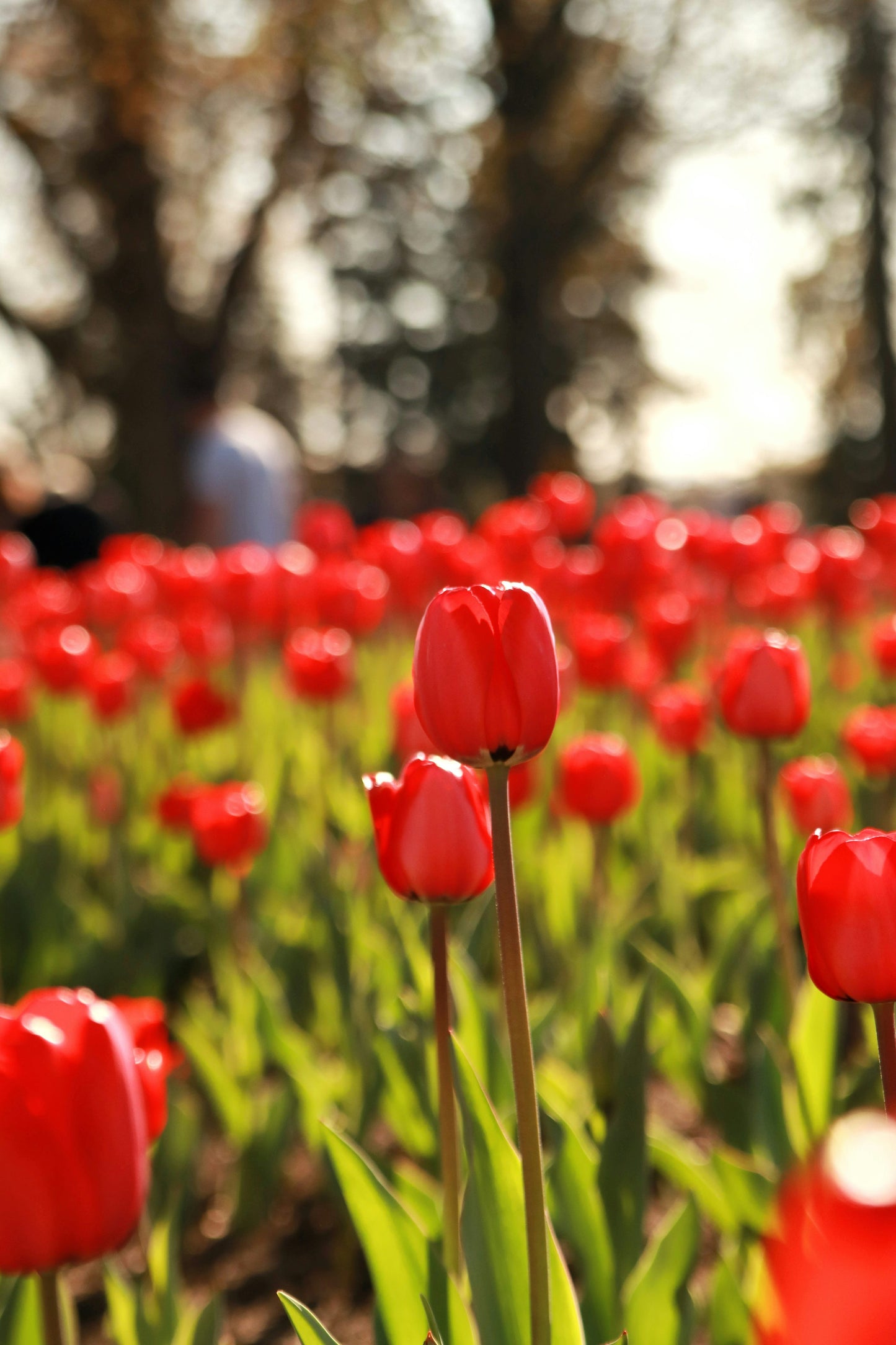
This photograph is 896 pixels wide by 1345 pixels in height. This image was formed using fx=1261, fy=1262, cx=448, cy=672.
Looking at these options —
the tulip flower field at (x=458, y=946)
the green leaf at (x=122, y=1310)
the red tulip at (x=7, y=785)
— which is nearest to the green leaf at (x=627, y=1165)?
the tulip flower field at (x=458, y=946)

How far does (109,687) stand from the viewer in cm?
330

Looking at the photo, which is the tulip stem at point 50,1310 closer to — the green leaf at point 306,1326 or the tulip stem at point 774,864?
the green leaf at point 306,1326

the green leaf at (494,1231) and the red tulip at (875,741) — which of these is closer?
the green leaf at (494,1231)

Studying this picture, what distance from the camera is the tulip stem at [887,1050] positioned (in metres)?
0.90

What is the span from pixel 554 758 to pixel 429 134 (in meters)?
13.4

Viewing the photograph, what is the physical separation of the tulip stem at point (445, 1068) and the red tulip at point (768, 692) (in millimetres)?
759

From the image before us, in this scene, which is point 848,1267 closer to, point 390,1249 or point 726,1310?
point 390,1249

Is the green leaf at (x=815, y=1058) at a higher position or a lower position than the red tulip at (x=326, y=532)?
higher

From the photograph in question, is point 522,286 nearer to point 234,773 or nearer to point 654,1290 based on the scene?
point 234,773

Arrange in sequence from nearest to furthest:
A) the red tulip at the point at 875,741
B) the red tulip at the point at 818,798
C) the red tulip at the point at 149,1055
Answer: the red tulip at the point at 149,1055, the red tulip at the point at 818,798, the red tulip at the point at 875,741

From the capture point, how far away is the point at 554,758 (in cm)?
347

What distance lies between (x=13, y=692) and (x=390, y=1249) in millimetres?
2343

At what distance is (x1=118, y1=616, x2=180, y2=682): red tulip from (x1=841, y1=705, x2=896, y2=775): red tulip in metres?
2.14

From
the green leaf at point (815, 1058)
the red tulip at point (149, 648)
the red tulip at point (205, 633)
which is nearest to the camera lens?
the green leaf at point (815, 1058)
